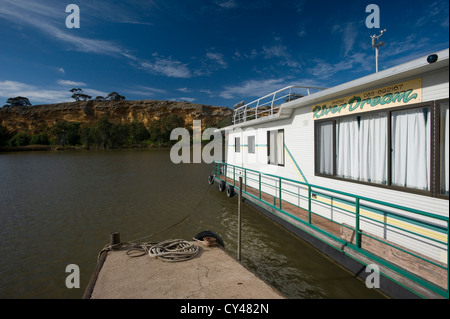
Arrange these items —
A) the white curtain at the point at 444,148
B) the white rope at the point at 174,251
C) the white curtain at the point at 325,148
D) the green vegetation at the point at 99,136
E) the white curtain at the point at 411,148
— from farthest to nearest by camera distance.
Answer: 1. the green vegetation at the point at 99,136
2. the white curtain at the point at 325,148
3. the white rope at the point at 174,251
4. the white curtain at the point at 411,148
5. the white curtain at the point at 444,148

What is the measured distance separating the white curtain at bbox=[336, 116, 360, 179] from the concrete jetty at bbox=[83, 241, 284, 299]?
351cm

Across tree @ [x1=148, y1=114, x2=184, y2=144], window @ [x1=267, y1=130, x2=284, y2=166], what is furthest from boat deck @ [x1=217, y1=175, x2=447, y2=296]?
tree @ [x1=148, y1=114, x2=184, y2=144]

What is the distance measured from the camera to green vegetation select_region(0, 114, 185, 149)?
57.3 meters

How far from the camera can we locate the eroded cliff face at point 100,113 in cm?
6962

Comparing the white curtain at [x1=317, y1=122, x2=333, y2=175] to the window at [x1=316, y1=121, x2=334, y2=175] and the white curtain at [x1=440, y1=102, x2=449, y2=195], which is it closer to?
the window at [x1=316, y1=121, x2=334, y2=175]

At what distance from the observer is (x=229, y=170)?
1382 centimetres

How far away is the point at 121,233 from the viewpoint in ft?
25.6

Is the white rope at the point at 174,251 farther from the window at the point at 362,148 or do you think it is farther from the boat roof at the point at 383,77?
the boat roof at the point at 383,77

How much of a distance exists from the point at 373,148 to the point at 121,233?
756cm

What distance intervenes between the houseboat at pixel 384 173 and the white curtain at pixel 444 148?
0.01m

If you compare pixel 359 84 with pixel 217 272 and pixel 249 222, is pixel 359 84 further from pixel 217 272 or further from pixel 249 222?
pixel 249 222

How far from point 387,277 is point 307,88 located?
579cm

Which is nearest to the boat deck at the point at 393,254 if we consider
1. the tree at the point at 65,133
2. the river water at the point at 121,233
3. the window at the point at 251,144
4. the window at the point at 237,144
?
the river water at the point at 121,233

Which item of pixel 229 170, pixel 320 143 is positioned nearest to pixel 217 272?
pixel 320 143
